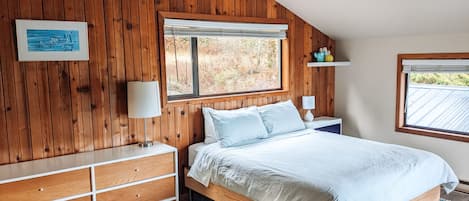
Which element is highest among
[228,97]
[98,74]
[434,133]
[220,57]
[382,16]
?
[382,16]

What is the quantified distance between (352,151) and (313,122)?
51.4 inches

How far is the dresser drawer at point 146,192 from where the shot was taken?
292 cm

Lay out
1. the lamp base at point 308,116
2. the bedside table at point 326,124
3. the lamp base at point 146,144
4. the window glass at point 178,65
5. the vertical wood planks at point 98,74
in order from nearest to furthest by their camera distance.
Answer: the vertical wood planks at point 98,74 → the lamp base at point 146,144 → the window glass at point 178,65 → the bedside table at point 326,124 → the lamp base at point 308,116

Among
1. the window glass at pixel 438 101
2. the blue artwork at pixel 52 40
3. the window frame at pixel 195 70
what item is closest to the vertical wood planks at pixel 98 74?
the blue artwork at pixel 52 40

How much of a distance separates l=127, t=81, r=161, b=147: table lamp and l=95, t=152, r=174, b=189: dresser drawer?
14.4 inches

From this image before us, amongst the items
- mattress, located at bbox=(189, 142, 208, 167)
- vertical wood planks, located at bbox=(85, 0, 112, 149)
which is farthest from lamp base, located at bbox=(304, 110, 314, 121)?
vertical wood planks, located at bbox=(85, 0, 112, 149)

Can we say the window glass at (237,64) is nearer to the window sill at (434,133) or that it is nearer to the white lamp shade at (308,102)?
the white lamp shade at (308,102)

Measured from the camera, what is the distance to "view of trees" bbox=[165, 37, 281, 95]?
367cm

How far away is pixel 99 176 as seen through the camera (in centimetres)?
282

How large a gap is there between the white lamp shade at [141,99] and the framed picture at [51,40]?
1.45 feet

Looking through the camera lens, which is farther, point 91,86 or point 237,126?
point 237,126

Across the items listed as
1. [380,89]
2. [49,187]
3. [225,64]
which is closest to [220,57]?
[225,64]

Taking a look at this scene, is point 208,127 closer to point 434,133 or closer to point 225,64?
point 225,64

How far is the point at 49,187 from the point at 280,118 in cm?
220
